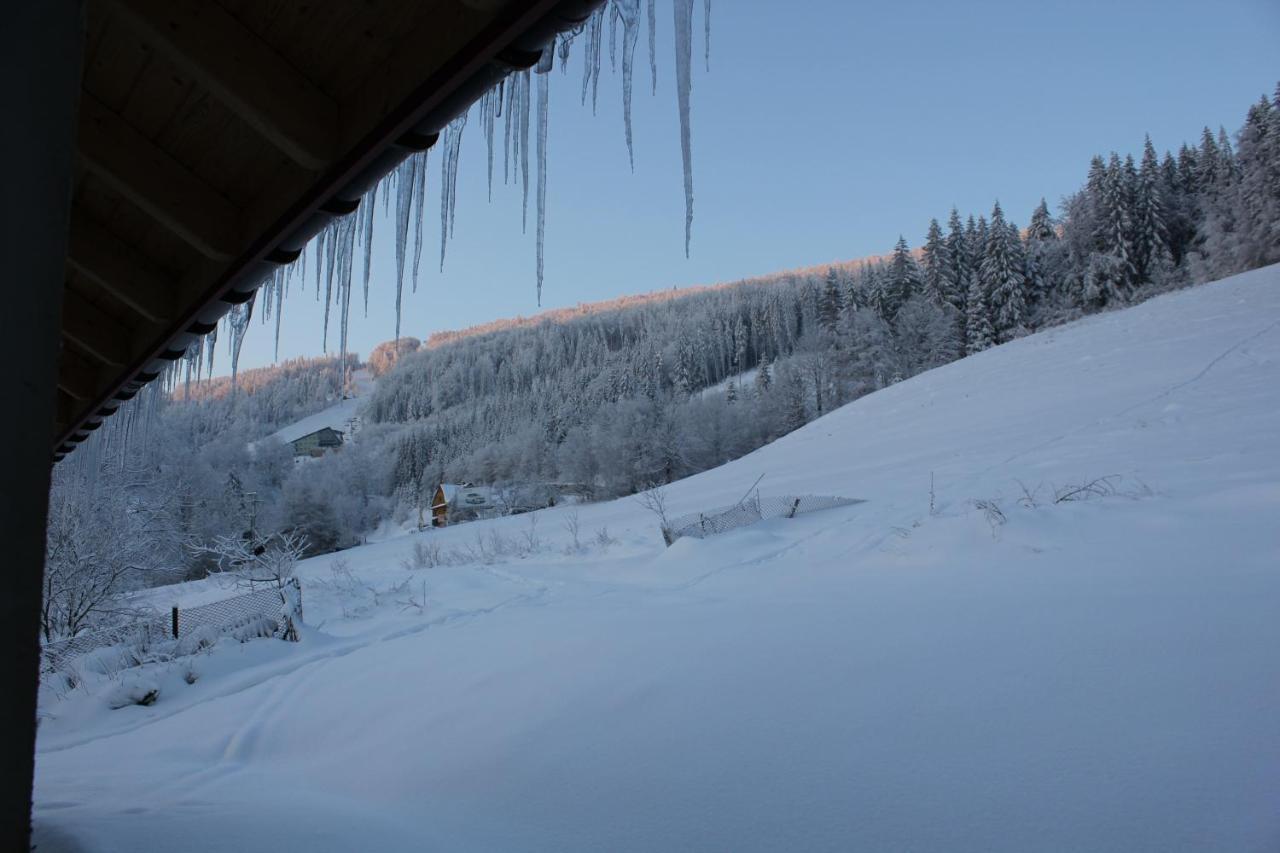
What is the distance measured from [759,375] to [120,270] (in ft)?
177

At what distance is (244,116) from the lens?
8.29 feet

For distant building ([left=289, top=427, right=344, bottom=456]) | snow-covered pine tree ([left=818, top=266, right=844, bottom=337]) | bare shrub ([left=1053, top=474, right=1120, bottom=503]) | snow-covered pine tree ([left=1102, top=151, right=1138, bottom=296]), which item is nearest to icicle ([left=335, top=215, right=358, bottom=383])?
bare shrub ([left=1053, top=474, right=1120, bottom=503])

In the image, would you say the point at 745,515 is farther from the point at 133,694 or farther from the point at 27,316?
the point at 27,316

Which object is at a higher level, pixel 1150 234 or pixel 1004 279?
pixel 1150 234

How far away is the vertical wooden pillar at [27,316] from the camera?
1078 mm

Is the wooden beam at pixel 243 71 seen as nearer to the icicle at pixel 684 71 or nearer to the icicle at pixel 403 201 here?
the icicle at pixel 403 201

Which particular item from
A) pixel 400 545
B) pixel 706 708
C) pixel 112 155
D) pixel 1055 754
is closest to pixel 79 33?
pixel 112 155

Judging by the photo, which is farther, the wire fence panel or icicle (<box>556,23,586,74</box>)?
the wire fence panel

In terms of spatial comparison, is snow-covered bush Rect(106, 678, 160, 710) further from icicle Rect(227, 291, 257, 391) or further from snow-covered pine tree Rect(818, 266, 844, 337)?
snow-covered pine tree Rect(818, 266, 844, 337)

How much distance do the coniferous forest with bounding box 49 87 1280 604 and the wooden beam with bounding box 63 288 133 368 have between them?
16.4 m

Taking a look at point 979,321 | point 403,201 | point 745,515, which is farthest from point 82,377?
point 979,321

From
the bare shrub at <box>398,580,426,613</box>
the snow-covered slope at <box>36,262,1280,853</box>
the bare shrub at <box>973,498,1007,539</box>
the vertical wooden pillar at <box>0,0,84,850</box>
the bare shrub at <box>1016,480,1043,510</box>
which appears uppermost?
the vertical wooden pillar at <box>0,0,84,850</box>

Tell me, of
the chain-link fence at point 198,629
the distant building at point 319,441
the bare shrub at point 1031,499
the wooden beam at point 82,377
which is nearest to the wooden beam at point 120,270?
the wooden beam at point 82,377

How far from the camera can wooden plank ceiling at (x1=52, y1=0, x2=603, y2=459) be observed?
221 centimetres
